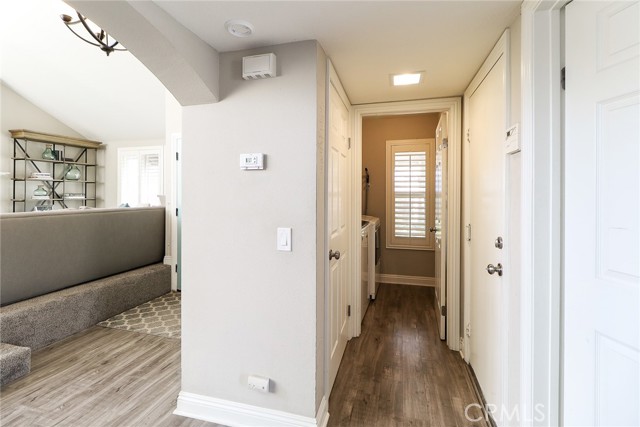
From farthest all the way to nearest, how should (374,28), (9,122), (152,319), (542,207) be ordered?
(9,122), (152,319), (374,28), (542,207)

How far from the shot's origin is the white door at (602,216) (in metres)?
0.91

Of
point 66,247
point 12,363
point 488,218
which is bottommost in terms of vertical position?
point 12,363

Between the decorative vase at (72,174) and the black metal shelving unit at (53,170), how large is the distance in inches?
3.0

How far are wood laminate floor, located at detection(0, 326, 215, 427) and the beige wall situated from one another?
314 centimetres

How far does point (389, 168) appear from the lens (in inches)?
179

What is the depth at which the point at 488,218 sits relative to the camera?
1.79 meters

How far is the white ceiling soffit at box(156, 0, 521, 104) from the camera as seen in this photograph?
1.27 meters

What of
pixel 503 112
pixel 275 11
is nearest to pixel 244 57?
pixel 275 11

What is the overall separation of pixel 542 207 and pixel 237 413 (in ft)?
6.08

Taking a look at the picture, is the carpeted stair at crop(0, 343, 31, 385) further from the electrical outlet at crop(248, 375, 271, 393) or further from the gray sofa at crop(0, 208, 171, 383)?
the electrical outlet at crop(248, 375, 271, 393)

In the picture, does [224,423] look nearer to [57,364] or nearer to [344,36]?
[57,364]

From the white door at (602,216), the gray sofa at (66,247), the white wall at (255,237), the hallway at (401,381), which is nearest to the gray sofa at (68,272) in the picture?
the gray sofa at (66,247)

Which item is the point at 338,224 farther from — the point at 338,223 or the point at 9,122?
the point at 9,122

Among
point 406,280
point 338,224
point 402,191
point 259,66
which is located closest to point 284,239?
point 338,224
